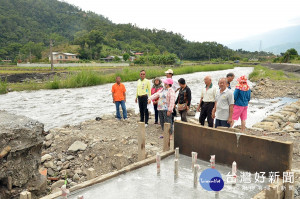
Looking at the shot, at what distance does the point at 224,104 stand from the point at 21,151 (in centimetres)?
401

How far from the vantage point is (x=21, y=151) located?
4277 millimetres

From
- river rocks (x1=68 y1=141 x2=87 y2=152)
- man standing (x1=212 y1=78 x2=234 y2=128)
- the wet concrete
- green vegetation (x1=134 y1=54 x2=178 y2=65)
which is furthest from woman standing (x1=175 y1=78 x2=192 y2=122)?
green vegetation (x1=134 y1=54 x2=178 y2=65)

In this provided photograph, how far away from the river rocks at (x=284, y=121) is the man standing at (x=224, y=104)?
3.72m

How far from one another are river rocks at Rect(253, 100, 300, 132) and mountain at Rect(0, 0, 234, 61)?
61710mm

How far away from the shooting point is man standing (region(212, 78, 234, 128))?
5238 mm

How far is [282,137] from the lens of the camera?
Result: 7.02 metres

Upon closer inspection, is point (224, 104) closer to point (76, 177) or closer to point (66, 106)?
point (76, 177)

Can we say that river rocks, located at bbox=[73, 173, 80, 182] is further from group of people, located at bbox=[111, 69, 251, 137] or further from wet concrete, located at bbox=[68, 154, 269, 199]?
group of people, located at bbox=[111, 69, 251, 137]

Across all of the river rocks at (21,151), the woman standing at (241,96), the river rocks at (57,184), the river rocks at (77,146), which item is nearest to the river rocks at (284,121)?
the woman standing at (241,96)

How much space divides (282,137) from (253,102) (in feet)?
28.1

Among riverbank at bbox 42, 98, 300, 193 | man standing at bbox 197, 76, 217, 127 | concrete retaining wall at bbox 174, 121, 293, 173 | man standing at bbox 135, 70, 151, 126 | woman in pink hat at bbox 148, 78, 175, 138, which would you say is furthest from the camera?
man standing at bbox 135, 70, 151, 126

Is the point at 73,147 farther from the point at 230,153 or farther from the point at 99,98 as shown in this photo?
the point at 99,98

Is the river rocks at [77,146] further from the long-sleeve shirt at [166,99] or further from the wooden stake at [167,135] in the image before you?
the wooden stake at [167,135]

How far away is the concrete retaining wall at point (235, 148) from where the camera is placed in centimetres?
335
